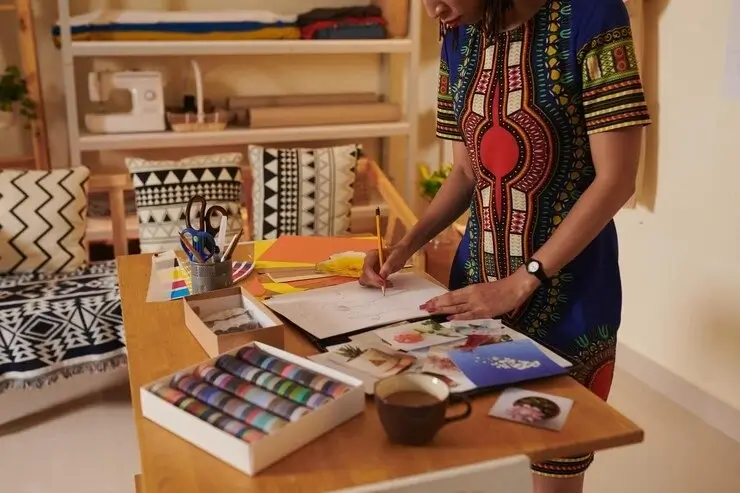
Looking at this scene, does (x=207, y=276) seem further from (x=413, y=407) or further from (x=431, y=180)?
(x=431, y=180)

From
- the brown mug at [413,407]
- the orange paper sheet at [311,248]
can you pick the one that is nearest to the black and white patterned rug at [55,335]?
the orange paper sheet at [311,248]

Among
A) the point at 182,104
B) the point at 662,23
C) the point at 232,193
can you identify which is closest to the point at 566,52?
the point at 662,23

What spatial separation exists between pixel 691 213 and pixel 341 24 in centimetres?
168

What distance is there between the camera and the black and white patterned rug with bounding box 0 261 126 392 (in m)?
2.49

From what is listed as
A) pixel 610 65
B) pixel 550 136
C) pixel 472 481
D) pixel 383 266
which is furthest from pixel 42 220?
pixel 472 481

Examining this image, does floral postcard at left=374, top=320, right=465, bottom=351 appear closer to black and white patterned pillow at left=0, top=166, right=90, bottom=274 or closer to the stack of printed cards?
the stack of printed cards

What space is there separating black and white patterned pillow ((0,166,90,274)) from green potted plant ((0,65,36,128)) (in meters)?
0.38

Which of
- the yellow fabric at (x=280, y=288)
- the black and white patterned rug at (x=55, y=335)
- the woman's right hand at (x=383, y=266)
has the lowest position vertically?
the black and white patterned rug at (x=55, y=335)

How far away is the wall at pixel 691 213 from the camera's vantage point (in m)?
2.57

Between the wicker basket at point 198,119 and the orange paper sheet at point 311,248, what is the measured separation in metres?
1.46

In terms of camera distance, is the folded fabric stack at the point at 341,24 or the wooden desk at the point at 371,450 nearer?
the wooden desk at the point at 371,450

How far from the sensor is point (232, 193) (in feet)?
9.97

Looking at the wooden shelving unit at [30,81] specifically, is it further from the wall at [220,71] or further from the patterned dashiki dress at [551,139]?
the patterned dashiki dress at [551,139]

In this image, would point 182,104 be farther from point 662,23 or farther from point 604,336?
point 604,336
